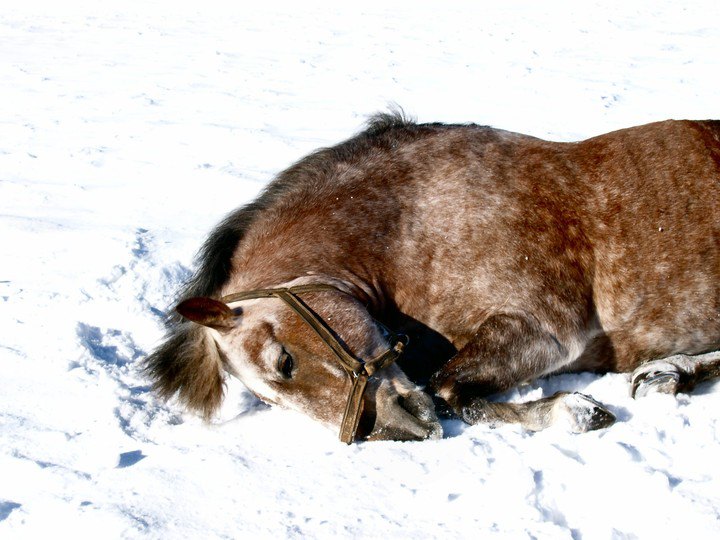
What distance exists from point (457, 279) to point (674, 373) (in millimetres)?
1024

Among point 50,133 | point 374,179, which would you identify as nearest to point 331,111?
point 50,133

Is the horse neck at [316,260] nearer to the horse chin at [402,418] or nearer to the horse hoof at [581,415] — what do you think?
the horse chin at [402,418]

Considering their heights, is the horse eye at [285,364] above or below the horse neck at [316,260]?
below

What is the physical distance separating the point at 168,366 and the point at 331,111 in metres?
5.33

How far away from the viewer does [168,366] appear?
3.41m

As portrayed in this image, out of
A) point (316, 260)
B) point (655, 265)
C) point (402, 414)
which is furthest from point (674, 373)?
point (316, 260)

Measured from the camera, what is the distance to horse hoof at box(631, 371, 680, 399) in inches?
130

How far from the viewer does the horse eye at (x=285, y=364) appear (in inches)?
122

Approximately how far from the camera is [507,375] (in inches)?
133

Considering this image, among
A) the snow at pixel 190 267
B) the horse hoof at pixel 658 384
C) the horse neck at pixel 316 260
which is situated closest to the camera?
the snow at pixel 190 267

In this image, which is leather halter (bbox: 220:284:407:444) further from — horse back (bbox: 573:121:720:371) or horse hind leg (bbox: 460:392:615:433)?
horse back (bbox: 573:121:720:371)

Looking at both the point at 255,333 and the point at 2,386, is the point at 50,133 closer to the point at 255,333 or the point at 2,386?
the point at 2,386

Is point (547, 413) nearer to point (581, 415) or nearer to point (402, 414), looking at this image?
point (581, 415)

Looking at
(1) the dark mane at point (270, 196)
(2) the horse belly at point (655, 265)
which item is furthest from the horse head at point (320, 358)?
(2) the horse belly at point (655, 265)
